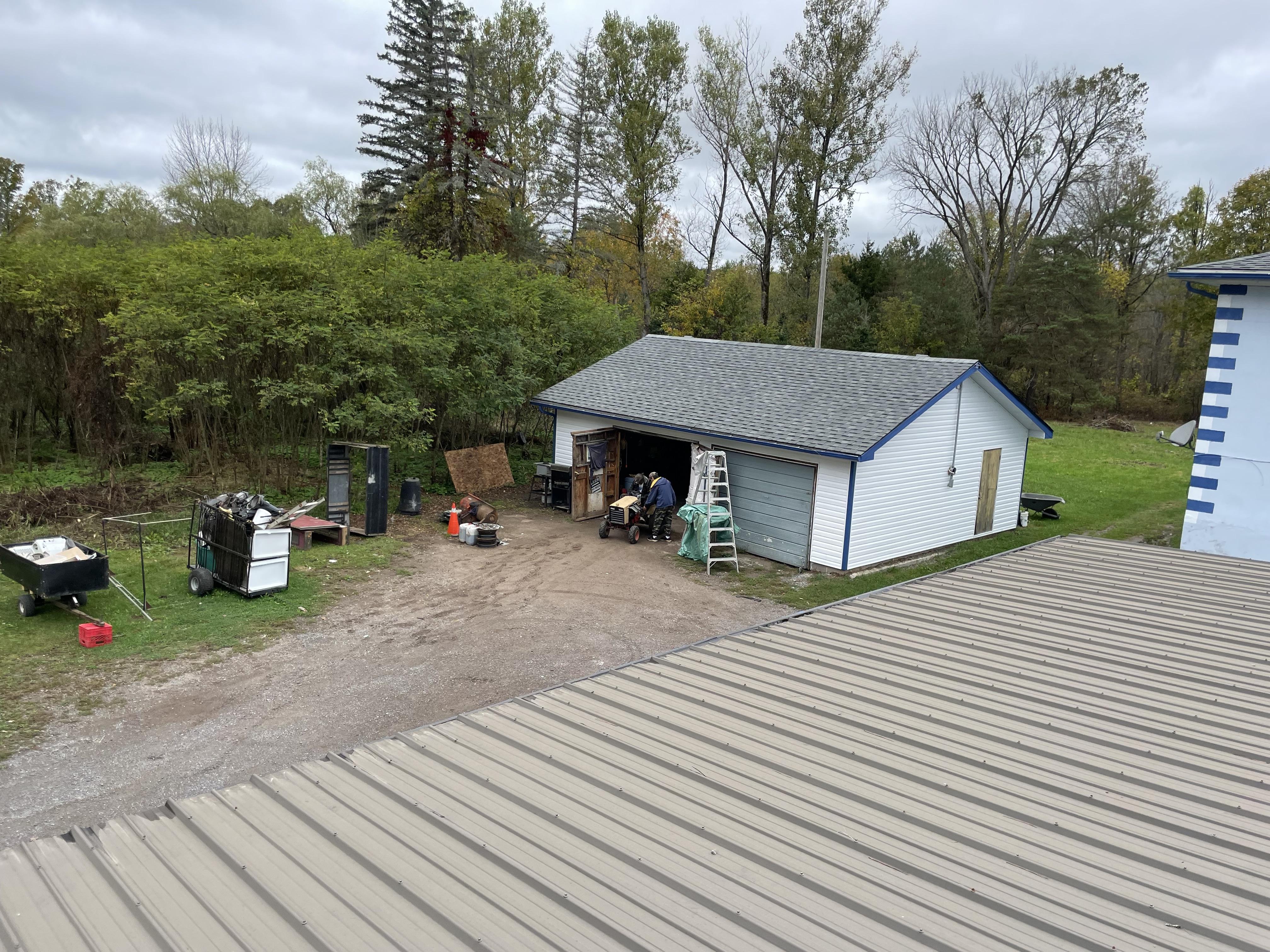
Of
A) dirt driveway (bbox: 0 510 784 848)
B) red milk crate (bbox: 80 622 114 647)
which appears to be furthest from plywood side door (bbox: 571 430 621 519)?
red milk crate (bbox: 80 622 114 647)

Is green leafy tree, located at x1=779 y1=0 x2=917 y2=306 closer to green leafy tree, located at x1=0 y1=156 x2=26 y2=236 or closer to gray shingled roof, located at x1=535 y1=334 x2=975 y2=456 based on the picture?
gray shingled roof, located at x1=535 y1=334 x2=975 y2=456

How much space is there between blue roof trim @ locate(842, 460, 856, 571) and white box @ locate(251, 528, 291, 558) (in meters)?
9.40

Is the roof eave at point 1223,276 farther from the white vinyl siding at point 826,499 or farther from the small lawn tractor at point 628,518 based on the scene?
the small lawn tractor at point 628,518

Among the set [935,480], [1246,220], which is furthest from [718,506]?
[1246,220]

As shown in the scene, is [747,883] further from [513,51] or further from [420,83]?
[513,51]

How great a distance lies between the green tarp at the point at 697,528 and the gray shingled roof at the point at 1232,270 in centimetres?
826

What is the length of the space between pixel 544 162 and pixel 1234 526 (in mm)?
33388

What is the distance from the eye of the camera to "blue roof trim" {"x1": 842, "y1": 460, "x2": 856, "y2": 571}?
1461 centimetres

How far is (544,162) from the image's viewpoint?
127 feet

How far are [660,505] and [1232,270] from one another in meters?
10.5

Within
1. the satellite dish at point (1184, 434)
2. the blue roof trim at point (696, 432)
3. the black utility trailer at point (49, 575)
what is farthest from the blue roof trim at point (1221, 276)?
the black utility trailer at point (49, 575)

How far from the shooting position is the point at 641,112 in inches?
1398

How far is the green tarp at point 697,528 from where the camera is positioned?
1573 centimetres

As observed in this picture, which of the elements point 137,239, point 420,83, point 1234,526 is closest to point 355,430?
point 1234,526
